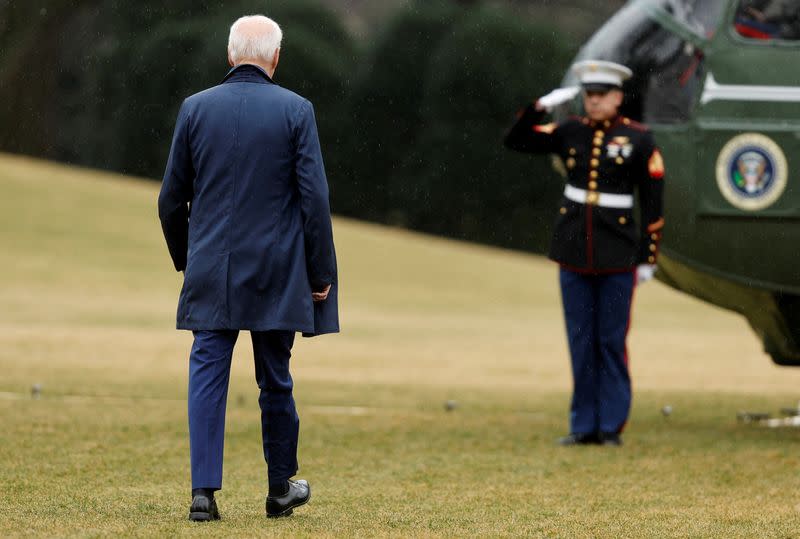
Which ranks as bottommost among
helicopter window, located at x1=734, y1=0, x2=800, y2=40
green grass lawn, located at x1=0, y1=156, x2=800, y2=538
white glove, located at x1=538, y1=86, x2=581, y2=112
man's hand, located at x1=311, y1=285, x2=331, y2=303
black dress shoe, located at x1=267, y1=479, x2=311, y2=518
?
green grass lawn, located at x1=0, y1=156, x2=800, y2=538

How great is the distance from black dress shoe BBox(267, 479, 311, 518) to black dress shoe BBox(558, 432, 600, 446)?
269 centimetres

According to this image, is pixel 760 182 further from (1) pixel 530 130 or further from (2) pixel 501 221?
(2) pixel 501 221

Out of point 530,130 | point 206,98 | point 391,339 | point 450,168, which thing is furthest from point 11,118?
point 206,98

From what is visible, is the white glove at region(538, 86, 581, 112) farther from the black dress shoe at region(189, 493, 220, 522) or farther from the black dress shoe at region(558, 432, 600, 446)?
the black dress shoe at region(189, 493, 220, 522)

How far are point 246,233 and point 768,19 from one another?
3508 mm

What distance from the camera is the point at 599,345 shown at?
25.2 ft

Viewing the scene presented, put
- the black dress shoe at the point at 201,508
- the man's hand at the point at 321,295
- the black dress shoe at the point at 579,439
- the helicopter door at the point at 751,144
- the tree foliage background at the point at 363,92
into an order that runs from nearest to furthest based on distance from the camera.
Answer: the black dress shoe at the point at 201,508
the man's hand at the point at 321,295
the helicopter door at the point at 751,144
the black dress shoe at the point at 579,439
the tree foliage background at the point at 363,92

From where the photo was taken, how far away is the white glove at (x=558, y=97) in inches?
297

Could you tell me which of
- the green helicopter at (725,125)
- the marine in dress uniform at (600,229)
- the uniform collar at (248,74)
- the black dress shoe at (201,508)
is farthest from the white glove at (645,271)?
the black dress shoe at (201,508)

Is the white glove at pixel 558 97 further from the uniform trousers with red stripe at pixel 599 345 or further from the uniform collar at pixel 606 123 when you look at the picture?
the uniform trousers with red stripe at pixel 599 345

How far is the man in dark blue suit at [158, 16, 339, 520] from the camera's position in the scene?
196 inches

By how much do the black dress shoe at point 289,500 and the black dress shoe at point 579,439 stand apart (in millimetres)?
2688

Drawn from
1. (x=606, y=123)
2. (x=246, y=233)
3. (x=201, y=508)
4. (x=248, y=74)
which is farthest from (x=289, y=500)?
(x=606, y=123)

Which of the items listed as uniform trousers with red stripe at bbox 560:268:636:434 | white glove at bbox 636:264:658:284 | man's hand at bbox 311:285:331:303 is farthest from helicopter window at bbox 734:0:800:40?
man's hand at bbox 311:285:331:303
